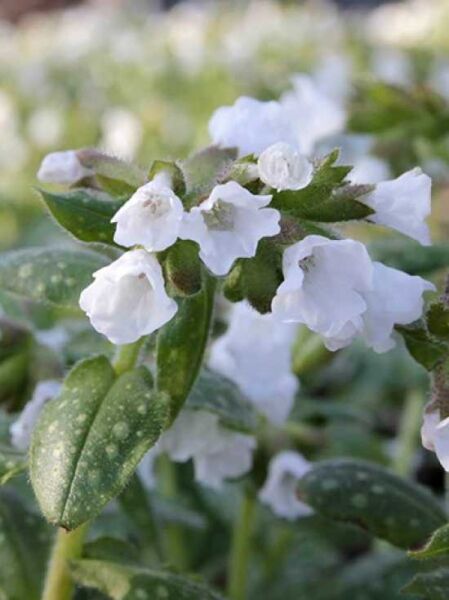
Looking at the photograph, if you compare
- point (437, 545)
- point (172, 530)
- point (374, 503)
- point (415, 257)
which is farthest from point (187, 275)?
point (172, 530)

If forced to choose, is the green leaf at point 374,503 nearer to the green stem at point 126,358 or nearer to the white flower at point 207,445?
the white flower at point 207,445

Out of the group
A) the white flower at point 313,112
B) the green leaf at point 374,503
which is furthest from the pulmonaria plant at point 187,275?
the white flower at point 313,112

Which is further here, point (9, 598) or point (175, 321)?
point (9, 598)

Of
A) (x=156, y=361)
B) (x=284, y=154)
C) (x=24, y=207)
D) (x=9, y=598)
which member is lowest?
(x=24, y=207)

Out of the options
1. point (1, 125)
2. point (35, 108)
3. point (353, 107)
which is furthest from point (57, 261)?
point (35, 108)

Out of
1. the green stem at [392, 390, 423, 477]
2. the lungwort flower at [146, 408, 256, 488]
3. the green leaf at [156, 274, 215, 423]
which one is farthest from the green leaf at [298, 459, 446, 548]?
the green stem at [392, 390, 423, 477]

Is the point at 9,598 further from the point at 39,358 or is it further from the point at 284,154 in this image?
the point at 284,154

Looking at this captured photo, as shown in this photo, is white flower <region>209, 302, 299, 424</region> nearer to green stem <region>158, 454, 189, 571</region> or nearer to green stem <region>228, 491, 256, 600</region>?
green stem <region>228, 491, 256, 600</region>
